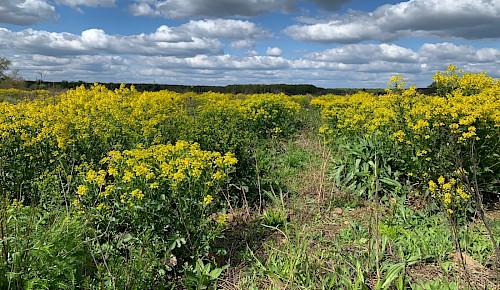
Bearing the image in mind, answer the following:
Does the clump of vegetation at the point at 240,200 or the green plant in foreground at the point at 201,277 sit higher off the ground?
the clump of vegetation at the point at 240,200

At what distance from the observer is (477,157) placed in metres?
4.12


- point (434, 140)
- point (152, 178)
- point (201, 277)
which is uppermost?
point (434, 140)

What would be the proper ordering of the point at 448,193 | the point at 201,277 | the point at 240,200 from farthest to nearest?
the point at 240,200 → the point at 448,193 → the point at 201,277

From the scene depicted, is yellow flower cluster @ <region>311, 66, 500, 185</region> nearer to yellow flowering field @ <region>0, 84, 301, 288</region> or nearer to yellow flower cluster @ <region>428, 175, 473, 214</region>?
yellow flower cluster @ <region>428, 175, 473, 214</region>

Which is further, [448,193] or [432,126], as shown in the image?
[432,126]

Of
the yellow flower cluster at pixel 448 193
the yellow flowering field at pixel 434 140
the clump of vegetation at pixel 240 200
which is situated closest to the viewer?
the clump of vegetation at pixel 240 200

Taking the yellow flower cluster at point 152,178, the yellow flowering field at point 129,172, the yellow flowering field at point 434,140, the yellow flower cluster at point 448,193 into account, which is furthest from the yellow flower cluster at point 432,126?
the yellow flower cluster at point 152,178

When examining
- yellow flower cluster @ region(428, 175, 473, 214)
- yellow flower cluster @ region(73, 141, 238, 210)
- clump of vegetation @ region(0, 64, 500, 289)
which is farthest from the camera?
yellow flower cluster @ region(428, 175, 473, 214)

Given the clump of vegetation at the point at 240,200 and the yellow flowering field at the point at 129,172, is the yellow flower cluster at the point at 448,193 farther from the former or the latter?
the yellow flowering field at the point at 129,172

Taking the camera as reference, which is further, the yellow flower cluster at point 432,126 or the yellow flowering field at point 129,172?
the yellow flower cluster at point 432,126

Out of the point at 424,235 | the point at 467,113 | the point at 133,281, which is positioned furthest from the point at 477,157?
the point at 133,281

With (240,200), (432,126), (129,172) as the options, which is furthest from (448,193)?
(129,172)

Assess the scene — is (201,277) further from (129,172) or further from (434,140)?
(434,140)

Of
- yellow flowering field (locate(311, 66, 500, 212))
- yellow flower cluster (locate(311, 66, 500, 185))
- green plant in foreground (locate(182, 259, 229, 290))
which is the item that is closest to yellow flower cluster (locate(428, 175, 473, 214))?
yellow flowering field (locate(311, 66, 500, 212))
